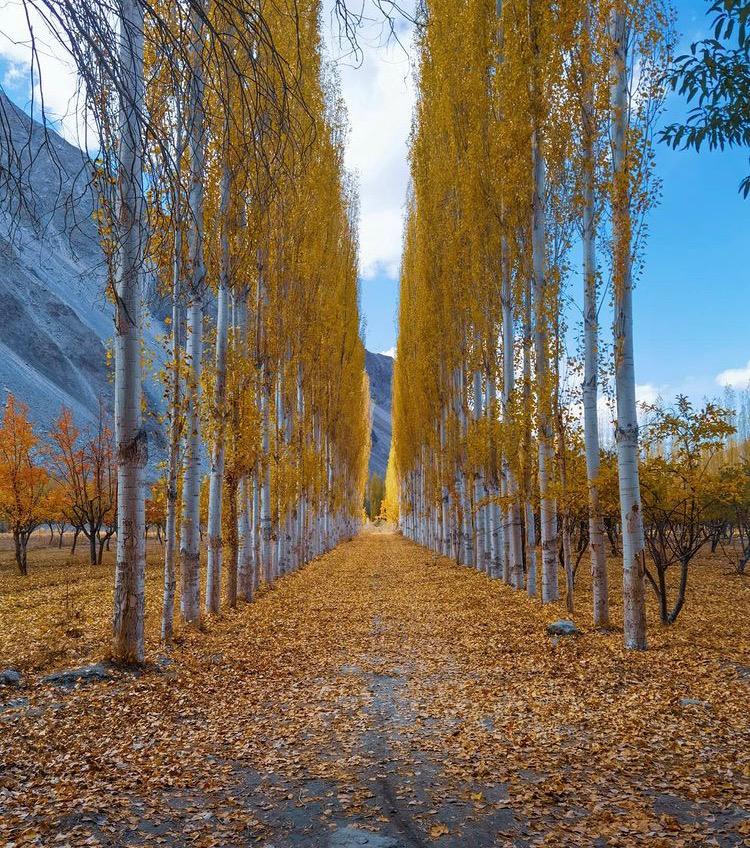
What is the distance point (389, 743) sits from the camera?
18.8 ft

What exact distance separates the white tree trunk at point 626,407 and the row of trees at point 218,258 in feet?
16.1

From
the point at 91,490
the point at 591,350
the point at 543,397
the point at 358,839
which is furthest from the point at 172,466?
the point at 91,490

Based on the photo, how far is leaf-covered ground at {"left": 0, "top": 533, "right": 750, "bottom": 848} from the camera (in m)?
4.16

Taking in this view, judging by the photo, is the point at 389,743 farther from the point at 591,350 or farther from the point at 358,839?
the point at 591,350

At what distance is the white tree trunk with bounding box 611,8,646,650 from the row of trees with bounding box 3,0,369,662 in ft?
16.1

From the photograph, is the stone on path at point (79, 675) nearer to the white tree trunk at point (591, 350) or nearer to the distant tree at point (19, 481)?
the white tree trunk at point (591, 350)

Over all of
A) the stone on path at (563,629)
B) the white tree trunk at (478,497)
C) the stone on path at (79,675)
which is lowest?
the stone on path at (563,629)

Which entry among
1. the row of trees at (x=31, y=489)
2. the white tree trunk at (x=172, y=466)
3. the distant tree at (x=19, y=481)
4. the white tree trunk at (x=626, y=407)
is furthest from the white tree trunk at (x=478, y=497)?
the distant tree at (x=19, y=481)

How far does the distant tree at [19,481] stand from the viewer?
92.2 ft

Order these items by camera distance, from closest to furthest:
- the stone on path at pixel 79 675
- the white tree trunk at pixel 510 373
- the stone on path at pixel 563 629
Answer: the stone on path at pixel 79 675 → the stone on path at pixel 563 629 → the white tree trunk at pixel 510 373

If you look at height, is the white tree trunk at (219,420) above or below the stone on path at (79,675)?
above

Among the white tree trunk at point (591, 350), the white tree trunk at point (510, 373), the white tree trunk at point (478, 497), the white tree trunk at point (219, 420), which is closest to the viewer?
the white tree trunk at point (591, 350)

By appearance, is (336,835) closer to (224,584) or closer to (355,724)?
(355,724)

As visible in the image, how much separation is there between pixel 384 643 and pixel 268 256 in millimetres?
11214
